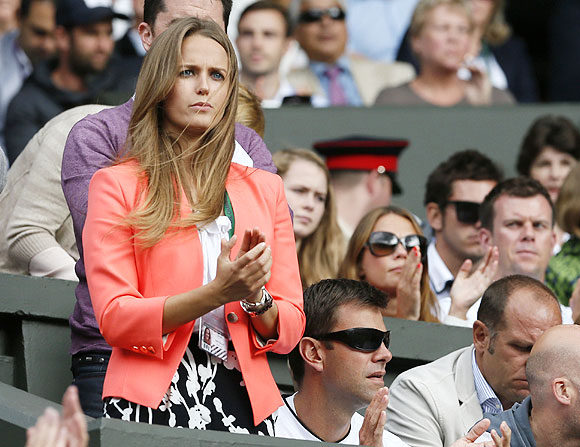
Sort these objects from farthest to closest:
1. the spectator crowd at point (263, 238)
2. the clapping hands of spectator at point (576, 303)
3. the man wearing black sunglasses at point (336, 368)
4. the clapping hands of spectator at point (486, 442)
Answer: the clapping hands of spectator at point (576, 303) → the man wearing black sunglasses at point (336, 368) → the clapping hands of spectator at point (486, 442) → the spectator crowd at point (263, 238)

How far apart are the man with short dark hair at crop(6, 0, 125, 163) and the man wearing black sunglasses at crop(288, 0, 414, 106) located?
1.36 metres

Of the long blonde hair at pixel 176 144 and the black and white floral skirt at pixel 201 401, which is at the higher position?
the long blonde hair at pixel 176 144

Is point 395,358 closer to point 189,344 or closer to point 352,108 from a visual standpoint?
point 189,344

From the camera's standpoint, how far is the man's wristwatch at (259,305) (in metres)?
3.88

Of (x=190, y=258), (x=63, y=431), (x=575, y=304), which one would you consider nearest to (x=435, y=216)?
(x=575, y=304)

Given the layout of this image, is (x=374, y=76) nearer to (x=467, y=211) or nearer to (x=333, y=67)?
(x=333, y=67)

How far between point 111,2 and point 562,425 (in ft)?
21.6

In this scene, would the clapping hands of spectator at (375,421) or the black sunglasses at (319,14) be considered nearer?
the clapping hands of spectator at (375,421)

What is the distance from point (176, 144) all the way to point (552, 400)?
5.58 ft

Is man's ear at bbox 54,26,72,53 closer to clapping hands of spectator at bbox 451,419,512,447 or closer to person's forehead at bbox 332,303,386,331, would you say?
person's forehead at bbox 332,303,386,331

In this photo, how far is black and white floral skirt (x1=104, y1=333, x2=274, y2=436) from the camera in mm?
3844

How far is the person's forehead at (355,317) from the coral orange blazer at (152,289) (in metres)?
0.93

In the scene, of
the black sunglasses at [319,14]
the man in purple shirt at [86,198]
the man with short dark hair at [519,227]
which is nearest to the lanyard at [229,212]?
the man in purple shirt at [86,198]

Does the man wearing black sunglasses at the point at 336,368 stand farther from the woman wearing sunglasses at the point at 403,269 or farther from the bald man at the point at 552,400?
the woman wearing sunglasses at the point at 403,269
